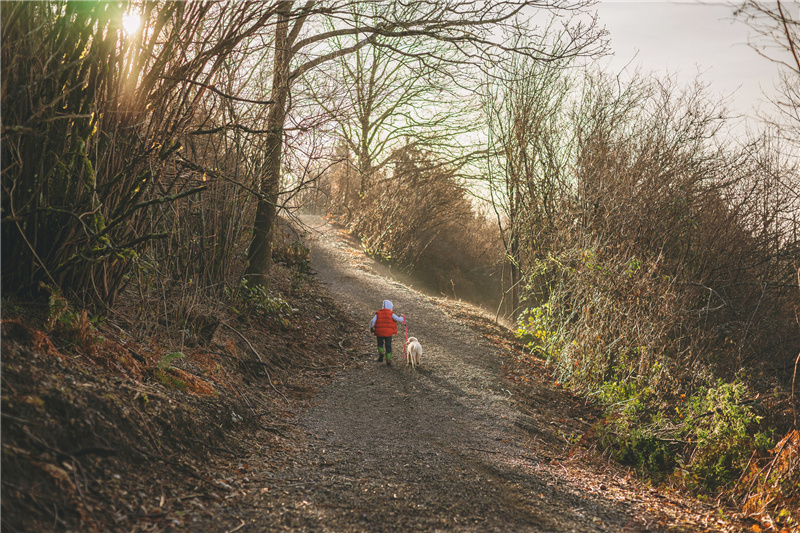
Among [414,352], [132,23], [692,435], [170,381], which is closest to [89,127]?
[132,23]

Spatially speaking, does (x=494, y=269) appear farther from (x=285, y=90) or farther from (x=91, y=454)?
(x=91, y=454)

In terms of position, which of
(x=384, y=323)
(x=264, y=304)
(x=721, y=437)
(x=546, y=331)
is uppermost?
(x=546, y=331)

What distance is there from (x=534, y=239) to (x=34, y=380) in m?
12.1

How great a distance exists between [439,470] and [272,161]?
5.51 meters

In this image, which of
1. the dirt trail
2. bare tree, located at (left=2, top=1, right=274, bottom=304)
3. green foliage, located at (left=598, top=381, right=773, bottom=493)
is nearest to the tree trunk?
bare tree, located at (left=2, top=1, right=274, bottom=304)

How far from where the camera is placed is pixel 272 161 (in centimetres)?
855

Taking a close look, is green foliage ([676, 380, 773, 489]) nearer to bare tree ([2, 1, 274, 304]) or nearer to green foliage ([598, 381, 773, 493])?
green foliage ([598, 381, 773, 493])

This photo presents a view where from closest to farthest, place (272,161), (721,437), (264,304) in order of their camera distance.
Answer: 1. (721,437)
2. (272,161)
3. (264,304)

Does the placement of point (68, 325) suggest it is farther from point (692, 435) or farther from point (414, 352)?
point (692, 435)

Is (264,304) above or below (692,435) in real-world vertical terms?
above

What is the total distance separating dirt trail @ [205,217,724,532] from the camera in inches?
163

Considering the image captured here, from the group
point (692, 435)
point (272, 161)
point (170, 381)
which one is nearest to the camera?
point (170, 381)

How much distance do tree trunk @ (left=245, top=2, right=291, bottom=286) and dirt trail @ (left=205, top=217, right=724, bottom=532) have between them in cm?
285

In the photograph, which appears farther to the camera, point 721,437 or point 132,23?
point 721,437
